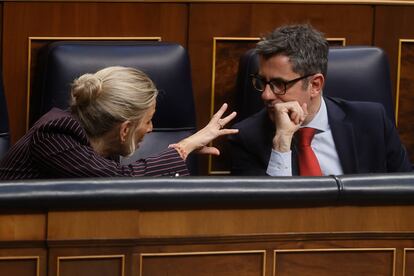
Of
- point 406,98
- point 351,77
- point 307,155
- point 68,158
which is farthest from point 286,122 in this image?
point 406,98

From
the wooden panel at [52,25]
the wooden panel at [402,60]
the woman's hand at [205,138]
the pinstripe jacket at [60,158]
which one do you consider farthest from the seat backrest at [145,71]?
the wooden panel at [402,60]

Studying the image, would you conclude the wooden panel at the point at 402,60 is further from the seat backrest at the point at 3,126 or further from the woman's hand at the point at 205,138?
the seat backrest at the point at 3,126

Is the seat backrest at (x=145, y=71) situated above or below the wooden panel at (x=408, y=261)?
above

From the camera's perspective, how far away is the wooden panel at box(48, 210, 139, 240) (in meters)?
1.01

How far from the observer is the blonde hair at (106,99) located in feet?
4.17

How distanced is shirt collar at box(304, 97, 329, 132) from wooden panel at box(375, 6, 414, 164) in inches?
12.9

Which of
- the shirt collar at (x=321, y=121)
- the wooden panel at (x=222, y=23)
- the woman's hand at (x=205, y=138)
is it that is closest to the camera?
the woman's hand at (x=205, y=138)

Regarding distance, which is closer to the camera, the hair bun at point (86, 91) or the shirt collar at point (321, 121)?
the hair bun at point (86, 91)

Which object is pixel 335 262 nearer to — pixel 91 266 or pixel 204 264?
pixel 204 264

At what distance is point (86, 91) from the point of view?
1.27 m

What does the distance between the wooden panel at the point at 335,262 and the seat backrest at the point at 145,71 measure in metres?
0.52

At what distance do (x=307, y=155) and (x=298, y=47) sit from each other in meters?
0.15

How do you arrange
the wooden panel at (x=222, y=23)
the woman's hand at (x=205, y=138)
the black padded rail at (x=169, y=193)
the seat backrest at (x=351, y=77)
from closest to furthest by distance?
1. the black padded rail at (x=169, y=193)
2. the woman's hand at (x=205, y=138)
3. the seat backrest at (x=351, y=77)
4. the wooden panel at (x=222, y=23)

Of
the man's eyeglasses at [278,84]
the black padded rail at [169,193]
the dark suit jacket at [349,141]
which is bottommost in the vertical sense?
the black padded rail at [169,193]
